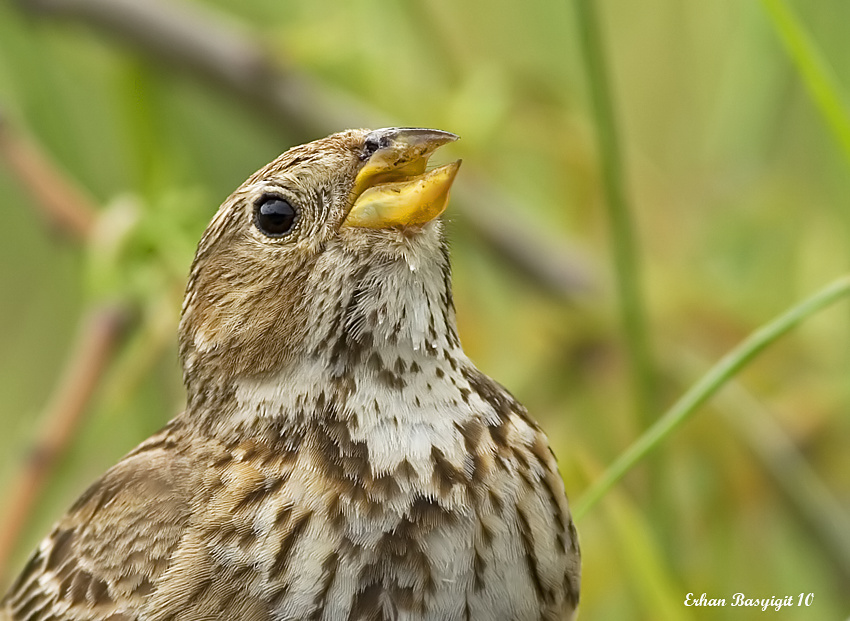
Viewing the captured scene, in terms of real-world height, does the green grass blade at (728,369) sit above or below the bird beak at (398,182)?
below

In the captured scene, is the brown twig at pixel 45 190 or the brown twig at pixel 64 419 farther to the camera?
the brown twig at pixel 45 190

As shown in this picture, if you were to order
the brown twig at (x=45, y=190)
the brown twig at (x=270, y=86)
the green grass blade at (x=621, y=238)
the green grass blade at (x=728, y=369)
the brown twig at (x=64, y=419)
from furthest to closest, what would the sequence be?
the brown twig at (x=270, y=86) → the brown twig at (x=45, y=190) → the brown twig at (x=64, y=419) → the green grass blade at (x=621, y=238) → the green grass blade at (x=728, y=369)

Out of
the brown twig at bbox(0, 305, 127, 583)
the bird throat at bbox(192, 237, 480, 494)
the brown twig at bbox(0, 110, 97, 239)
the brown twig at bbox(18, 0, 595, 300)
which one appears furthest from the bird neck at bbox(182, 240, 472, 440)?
the brown twig at bbox(18, 0, 595, 300)

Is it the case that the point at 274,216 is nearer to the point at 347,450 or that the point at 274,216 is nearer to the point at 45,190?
the point at 347,450

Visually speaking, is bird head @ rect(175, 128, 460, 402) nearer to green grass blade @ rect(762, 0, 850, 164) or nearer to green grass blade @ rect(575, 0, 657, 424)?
green grass blade @ rect(575, 0, 657, 424)

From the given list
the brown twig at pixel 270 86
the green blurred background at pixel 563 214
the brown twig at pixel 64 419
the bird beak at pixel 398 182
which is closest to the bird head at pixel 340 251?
the bird beak at pixel 398 182

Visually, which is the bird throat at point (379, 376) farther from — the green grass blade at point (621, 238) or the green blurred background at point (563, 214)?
the green blurred background at point (563, 214)

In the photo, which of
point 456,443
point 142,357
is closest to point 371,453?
point 456,443
